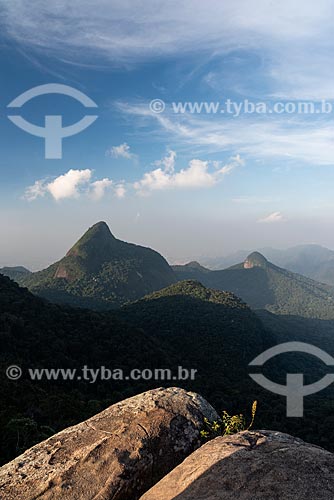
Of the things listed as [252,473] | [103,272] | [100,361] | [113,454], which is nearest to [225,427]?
[252,473]

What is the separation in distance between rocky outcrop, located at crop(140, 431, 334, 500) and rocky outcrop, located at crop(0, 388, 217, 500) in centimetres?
71

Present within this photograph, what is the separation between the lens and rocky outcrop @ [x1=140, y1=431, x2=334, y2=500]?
15.3ft

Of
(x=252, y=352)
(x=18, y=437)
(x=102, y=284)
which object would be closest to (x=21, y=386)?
(x=18, y=437)

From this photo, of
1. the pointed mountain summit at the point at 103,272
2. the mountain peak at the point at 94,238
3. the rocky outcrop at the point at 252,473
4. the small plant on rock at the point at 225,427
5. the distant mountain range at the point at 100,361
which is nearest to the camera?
the rocky outcrop at the point at 252,473

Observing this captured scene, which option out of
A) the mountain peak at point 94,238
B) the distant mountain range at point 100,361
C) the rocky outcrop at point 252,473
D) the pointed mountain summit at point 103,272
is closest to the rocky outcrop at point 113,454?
the rocky outcrop at point 252,473

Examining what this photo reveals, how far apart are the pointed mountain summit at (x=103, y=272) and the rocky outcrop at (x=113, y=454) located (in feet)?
380

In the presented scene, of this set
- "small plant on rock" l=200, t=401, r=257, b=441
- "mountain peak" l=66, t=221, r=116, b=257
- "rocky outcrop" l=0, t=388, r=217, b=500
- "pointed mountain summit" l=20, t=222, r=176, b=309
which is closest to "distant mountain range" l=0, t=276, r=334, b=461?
"rocky outcrop" l=0, t=388, r=217, b=500

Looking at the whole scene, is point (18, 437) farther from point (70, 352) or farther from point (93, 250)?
point (93, 250)

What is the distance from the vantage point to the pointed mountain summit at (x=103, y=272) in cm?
13900

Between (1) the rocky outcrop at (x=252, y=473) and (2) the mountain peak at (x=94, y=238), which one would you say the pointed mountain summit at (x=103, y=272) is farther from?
(1) the rocky outcrop at (x=252, y=473)

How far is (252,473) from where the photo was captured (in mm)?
5062

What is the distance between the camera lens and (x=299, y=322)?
151375mm

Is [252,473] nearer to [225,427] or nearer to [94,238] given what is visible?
[225,427]

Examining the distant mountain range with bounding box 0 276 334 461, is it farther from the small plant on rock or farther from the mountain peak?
the mountain peak
